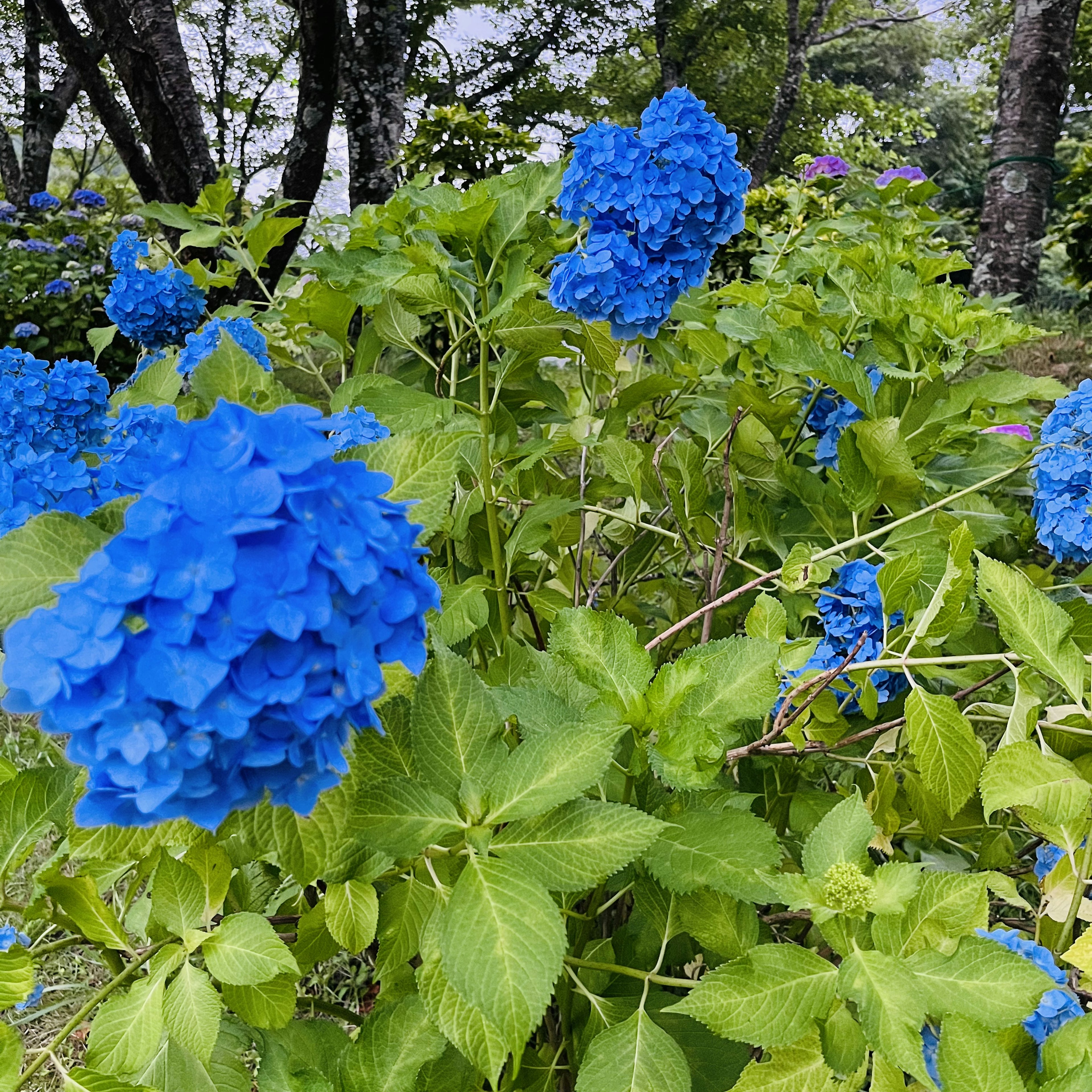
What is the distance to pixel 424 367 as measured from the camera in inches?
70.2

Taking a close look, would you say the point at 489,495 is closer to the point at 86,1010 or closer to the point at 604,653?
the point at 604,653

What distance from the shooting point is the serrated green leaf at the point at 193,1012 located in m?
0.75

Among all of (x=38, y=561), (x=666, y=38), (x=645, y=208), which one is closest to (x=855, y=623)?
(x=645, y=208)

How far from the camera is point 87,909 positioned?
865 mm

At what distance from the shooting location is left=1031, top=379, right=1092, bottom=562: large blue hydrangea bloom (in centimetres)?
128

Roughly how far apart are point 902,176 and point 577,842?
8.00 feet

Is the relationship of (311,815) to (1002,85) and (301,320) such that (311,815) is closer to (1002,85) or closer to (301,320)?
(301,320)

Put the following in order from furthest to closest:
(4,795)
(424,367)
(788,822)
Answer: (424,367) < (788,822) < (4,795)

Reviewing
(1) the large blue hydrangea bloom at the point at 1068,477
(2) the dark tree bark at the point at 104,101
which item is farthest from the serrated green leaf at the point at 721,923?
(2) the dark tree bark at the point at 104,101

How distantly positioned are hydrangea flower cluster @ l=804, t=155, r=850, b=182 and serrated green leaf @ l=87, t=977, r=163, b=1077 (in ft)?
10.8

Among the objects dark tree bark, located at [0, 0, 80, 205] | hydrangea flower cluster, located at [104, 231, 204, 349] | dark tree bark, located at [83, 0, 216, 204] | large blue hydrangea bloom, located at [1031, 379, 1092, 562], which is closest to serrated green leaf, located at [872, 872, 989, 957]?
large blue hydrangea bloom, located at [1031, 379, 1092, 562]

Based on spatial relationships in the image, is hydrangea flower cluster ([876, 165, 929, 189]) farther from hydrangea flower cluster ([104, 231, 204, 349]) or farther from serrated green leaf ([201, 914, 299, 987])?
serrated green leaf ([201, 914, 299, 987])

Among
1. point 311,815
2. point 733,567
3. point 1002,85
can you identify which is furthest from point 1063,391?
point 1002,85

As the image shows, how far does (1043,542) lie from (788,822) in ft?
→ 1.95
